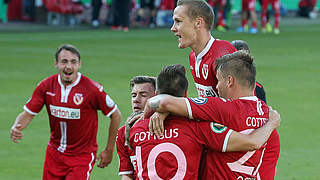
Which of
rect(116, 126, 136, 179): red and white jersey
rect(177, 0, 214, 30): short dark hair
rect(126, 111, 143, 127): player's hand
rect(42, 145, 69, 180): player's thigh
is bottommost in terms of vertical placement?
rect(42, 145, 69, 180): player's thigh

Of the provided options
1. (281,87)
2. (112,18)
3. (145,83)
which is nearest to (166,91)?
(145,83)

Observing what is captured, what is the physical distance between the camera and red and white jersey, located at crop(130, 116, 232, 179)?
16.5 ft

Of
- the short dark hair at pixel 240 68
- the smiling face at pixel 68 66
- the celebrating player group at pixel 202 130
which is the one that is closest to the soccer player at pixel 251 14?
the smiling face at pixel 68 66

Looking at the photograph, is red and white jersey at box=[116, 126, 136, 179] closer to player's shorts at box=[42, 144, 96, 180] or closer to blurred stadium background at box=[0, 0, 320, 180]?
player's shorts at box=[42, 144, 96, 180]

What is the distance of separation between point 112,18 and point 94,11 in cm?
88

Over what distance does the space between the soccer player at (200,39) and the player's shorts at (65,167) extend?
195cm

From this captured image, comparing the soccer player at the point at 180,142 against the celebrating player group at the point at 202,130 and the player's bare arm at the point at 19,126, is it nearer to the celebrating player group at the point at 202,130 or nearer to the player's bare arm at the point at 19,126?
the celebrating player group at the point at 202,130

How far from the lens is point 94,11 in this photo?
34219 mm

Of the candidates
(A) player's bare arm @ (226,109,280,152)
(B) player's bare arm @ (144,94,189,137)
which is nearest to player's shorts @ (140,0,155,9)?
(A) player's bare arm @ (226,109,280,152)

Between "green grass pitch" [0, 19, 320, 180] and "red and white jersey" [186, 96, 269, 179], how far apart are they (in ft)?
13.5

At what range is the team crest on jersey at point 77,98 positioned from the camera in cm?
816

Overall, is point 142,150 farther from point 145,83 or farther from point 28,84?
point 28,84

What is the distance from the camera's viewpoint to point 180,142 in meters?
5.01

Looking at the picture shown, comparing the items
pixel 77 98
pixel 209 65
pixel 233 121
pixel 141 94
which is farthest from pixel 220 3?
pixel 233 121
